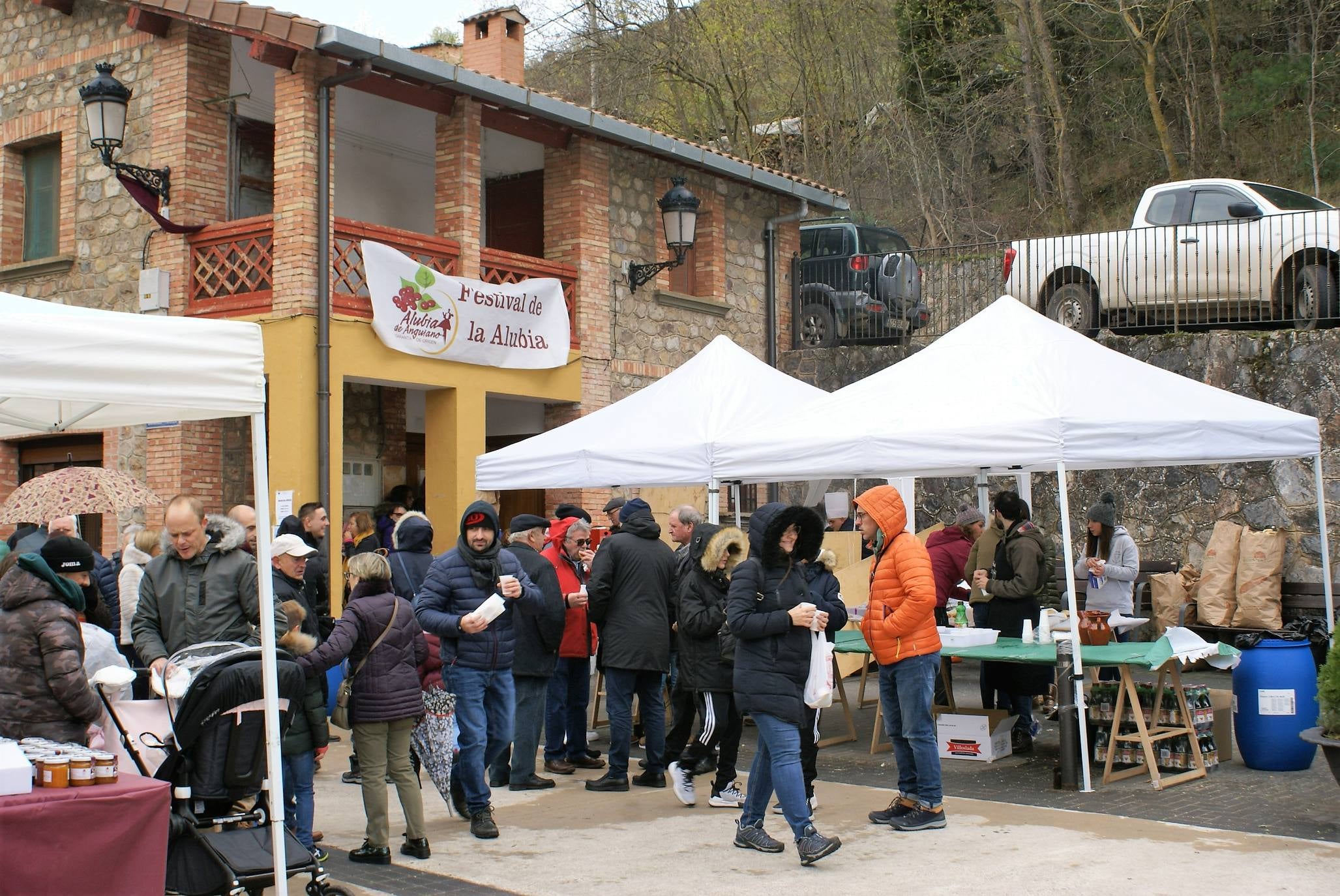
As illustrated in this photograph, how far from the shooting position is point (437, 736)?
22.0ft

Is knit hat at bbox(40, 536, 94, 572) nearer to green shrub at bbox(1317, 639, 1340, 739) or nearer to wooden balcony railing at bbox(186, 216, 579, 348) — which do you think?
green shrub at bbox(1317, 639, 1340, 739)

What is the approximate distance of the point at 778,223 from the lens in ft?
59.8

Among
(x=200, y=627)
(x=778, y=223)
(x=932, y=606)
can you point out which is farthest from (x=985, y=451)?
(x=778, y=223)

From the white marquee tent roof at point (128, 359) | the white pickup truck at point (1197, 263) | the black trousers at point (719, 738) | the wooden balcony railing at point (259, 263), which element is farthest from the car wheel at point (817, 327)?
the white marquee tent roof at point (128, 359)

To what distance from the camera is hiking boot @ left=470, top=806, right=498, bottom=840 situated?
6820 mm

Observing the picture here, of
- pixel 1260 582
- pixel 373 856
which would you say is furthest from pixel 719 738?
pixel 1260 582

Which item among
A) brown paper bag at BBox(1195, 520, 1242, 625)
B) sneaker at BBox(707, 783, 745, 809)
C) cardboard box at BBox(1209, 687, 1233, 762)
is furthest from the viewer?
brown paper bag at BBox(1195, 520, 1242, 625)

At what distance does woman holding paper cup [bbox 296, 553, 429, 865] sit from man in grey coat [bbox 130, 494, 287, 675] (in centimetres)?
40

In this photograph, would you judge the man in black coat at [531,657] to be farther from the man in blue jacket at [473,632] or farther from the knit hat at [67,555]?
the knit hat at [67,555]

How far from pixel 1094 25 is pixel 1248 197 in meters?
12.3

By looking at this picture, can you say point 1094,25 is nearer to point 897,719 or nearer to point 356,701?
point 897,719

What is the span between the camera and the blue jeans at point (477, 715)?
6.91 m

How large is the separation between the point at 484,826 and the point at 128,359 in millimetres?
3256

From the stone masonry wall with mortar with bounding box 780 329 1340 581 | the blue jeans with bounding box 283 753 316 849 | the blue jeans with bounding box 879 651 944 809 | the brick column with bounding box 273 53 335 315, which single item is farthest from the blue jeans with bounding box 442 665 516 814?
the stone masonry wall with mortar with bounding box 780 329 1340 581
